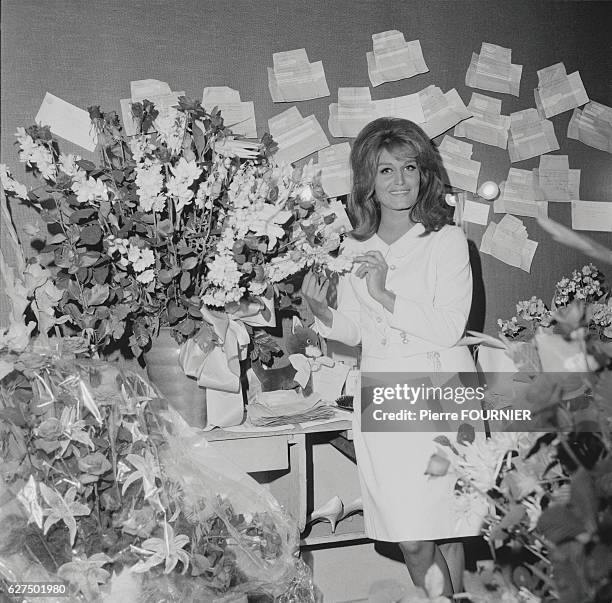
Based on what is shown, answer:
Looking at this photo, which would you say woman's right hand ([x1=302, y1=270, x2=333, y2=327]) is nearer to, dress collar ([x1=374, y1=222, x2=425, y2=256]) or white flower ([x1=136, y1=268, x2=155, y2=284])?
dress collar ([x1=374, y1=222, x2=425, y2=256])

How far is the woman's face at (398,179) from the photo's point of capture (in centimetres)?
197

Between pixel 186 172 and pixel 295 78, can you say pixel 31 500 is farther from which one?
pixel 295 78

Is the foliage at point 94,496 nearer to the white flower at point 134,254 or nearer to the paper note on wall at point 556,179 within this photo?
the white flower at point 134,254

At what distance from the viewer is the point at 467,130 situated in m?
2.40

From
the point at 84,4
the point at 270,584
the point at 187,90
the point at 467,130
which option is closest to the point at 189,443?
the point at 270,584

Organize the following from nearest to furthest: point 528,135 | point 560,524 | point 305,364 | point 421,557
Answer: point 560,524, point 421,557, point 305,364, point 528,135

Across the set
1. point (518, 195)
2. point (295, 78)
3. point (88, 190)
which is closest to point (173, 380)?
point (88, 190)

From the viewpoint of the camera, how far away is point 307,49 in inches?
88.0

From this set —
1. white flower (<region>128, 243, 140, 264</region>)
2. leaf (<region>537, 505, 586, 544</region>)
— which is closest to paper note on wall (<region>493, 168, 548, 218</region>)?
white flower (<region>128, 243, 140, 264</region>)

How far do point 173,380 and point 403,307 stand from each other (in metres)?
0.57

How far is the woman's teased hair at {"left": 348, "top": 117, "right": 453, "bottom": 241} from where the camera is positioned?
1975 millimetres

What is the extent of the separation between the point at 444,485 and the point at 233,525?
0.72 metres

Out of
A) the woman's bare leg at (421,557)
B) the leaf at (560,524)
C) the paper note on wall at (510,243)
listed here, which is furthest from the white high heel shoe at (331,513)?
the leaf at (560,524)

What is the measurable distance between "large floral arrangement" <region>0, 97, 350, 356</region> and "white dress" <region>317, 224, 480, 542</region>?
8.0 inches
